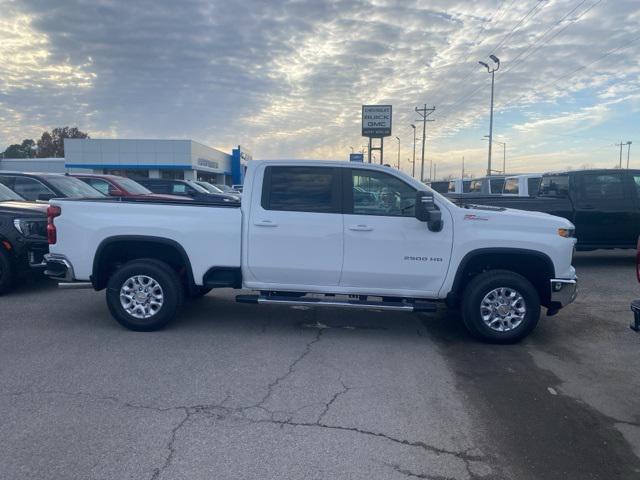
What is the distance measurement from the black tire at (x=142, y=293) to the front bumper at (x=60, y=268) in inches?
19.0

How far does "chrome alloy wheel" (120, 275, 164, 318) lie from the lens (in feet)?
19.6

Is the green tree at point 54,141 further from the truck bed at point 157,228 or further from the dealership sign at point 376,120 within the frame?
the truck bed at point 157,228

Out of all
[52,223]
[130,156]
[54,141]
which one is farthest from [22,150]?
[52,223]

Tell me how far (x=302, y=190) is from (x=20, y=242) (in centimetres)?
457

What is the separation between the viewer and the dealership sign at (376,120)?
91.2ft

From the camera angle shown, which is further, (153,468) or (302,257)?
(302,257)

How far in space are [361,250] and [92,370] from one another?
300 centimetres

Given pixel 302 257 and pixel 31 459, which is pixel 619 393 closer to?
pixel 302 257

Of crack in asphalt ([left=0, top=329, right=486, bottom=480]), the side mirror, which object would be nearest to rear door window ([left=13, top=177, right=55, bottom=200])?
crack in asphalt ([left=0, top=329, right=486, bottom=480])

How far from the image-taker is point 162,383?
4574 millimetres

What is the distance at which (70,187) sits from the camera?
10.4 metres

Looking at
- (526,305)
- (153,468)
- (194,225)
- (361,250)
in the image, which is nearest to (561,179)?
(526,305)

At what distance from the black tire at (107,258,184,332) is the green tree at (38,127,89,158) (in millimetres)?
100819

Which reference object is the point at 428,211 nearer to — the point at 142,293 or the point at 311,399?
the point at 311,399
